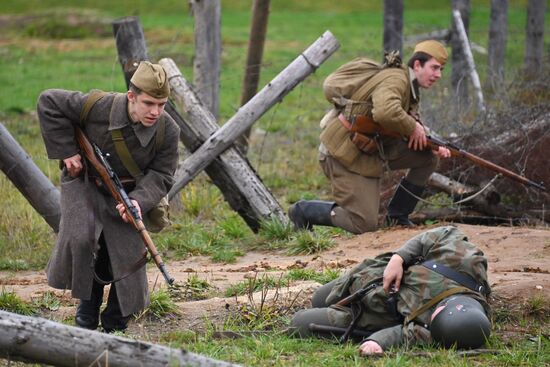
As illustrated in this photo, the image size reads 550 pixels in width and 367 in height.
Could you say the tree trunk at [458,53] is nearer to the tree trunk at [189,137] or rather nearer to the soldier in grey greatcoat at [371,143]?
the soldier in grey greatcoat at [371,143]

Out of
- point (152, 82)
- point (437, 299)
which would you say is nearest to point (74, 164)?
point (152, 82)

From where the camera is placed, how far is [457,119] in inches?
448

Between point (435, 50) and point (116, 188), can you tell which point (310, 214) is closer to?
point (435, 50)

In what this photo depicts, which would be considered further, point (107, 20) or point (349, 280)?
point (107, 20)

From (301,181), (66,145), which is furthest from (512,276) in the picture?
(301,181)

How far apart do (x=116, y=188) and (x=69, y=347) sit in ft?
5.99

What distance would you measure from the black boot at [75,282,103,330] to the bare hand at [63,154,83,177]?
29.2 inches

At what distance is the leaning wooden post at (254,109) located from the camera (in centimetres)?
927

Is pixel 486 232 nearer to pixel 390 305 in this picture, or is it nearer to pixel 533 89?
pixel 390 305

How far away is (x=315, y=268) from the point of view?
317 inches

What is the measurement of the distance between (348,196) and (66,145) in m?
3.42

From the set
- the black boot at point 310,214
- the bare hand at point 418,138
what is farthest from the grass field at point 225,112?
the bare hand at point 418,138

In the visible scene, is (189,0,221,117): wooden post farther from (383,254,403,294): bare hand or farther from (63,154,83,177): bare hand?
(383,254,403,294): bare hand

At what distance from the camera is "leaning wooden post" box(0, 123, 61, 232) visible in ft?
27.0
